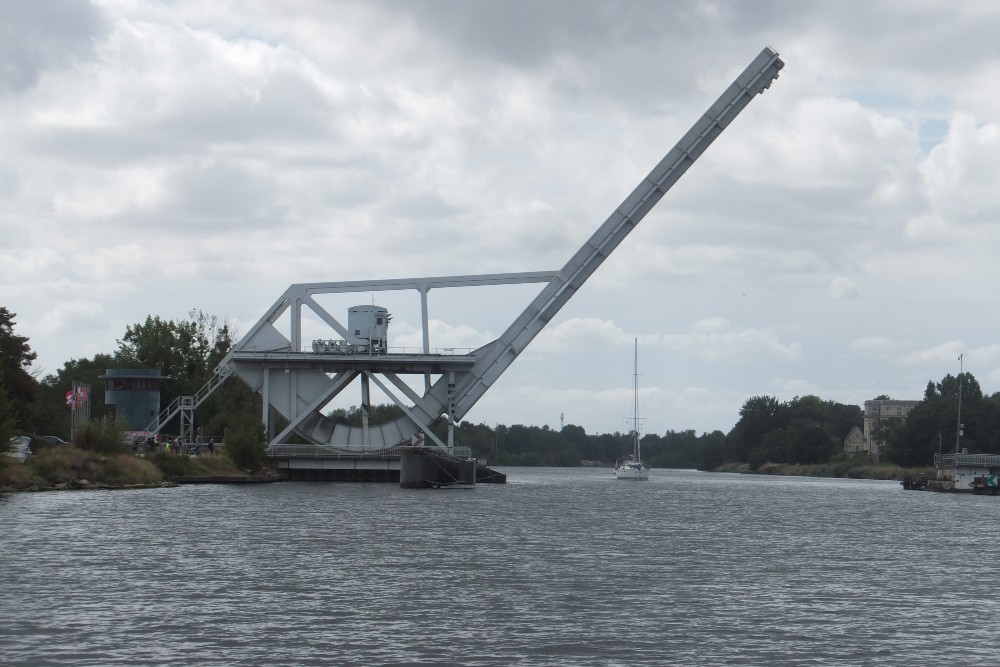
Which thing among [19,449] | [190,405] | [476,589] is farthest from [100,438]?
[476,589]

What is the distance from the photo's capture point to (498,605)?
1867 cm

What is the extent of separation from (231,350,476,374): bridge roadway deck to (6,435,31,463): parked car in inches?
414

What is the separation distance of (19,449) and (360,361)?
15.0 meters

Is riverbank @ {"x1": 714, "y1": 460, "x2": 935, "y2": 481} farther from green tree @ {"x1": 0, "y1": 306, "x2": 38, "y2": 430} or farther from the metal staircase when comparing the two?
green tree @ {"x1": 0, "y1": 306, "x2": 38, "y2": 430}

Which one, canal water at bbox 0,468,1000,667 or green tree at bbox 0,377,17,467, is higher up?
green tree at bbox 0,377,17,467

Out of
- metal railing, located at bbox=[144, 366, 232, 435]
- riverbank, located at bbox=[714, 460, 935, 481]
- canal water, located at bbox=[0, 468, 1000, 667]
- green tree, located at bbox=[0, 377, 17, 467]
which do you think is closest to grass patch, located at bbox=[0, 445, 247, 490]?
green tree, located at bbox=[0, 377, 17, 467]

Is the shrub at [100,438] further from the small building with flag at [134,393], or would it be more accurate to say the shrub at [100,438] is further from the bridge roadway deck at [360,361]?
the small building with flag at [134,393]

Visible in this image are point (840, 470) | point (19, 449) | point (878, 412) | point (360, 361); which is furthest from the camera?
point (878, 412)

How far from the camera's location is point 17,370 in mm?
53344

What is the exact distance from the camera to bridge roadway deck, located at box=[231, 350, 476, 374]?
56469 mm

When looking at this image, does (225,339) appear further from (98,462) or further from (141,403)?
(98,462)

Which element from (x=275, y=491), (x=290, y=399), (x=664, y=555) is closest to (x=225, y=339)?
(x=290, y=399)

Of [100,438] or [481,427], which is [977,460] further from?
[481,427]

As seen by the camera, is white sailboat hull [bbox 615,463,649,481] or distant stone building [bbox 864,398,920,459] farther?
distant stone building [bbox 864,398,920,459]
